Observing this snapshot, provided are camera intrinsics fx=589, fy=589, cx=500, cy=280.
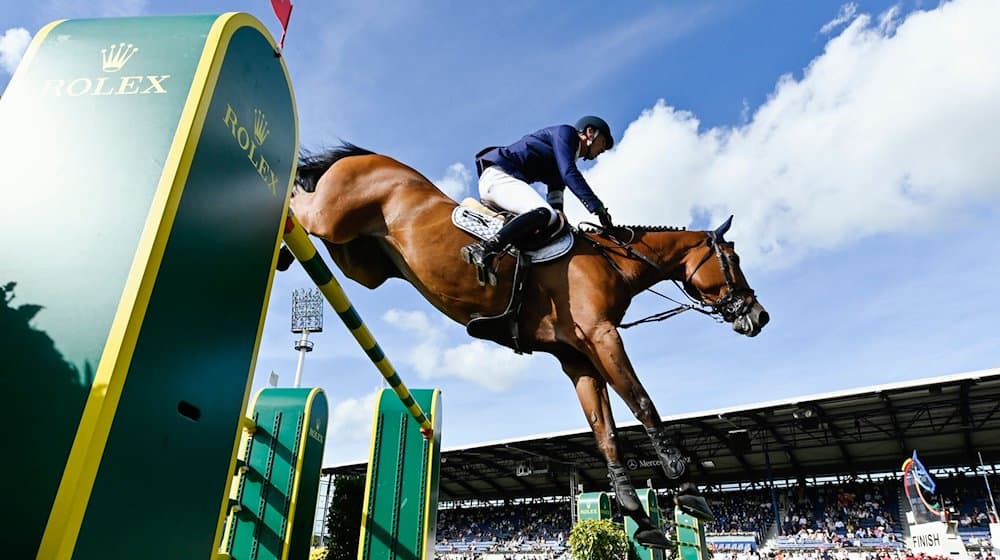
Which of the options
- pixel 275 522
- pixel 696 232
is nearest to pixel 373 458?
pixel 275 522

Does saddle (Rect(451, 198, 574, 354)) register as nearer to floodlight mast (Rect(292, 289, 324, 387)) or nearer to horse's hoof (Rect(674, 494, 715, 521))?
horse's hoof (Rect(674, 494, 715, 521))

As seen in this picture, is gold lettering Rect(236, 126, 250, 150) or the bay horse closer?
gold lettering Rect(236, 126, 250, 150)

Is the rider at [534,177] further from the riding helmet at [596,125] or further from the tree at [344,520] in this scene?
the tree at [344,520]

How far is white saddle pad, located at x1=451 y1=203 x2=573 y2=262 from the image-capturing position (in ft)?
8.36

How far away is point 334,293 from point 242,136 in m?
1.37

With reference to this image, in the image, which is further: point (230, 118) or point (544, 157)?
point (544, 157)

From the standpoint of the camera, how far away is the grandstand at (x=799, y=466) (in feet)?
61.9

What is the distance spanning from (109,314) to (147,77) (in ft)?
1.92

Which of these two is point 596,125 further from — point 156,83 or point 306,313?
point 306,313

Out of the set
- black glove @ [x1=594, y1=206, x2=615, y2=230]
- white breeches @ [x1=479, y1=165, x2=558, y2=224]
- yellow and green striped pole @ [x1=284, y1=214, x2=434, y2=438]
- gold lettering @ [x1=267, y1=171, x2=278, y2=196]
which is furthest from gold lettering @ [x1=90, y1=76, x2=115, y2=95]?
black glove @ [x1=594, y1=206, x2=615, y2=230]

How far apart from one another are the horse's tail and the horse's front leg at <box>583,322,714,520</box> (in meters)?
1.62

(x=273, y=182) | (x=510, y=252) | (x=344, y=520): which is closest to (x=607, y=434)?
(x=510, y=252)

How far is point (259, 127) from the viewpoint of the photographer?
5.15ft

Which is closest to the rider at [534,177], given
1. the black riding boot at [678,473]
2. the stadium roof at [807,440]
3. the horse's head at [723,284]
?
the horse's head at [723,284]
